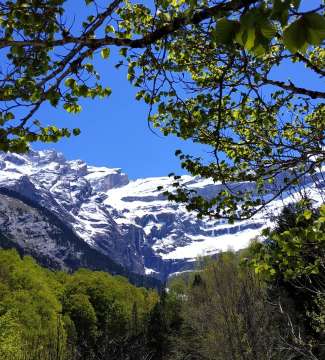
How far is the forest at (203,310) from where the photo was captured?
7797 mm

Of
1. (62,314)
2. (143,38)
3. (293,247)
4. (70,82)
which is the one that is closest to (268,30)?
(143,38)

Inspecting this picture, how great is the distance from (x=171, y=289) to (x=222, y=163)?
8628 cm

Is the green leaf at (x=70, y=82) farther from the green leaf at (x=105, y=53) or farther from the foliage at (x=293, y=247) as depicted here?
the foliage at (x=293, y=247)

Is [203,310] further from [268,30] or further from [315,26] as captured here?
[315,26]

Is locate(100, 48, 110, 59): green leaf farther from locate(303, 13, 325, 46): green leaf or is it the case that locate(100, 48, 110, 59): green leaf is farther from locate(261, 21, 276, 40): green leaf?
locate(303, 13, 325, 46): green leaf

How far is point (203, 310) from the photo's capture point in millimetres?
41094

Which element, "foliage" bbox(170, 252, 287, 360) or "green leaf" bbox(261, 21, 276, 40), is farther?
"foliage" bbox(170, 252, 287, 360)

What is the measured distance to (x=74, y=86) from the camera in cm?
573

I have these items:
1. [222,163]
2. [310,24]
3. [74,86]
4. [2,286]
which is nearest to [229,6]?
[310,24]

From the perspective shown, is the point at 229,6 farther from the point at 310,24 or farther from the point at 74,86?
the point at 74,86

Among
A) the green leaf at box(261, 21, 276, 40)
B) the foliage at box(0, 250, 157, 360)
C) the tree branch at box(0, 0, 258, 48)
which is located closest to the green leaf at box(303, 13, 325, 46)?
the green leaf at box(261, 21, 276, 40)

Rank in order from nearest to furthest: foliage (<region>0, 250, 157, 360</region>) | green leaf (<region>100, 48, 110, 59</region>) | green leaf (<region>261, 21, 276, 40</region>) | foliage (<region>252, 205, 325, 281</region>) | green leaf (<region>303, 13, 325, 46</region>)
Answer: green leaf (<region>303, 13, 325, 46</region>) → green leaf (<region>261, 21, 276, 40</region>) → green leaf (<region>100, 48, 110, 59</region>) → foliage (<region>252, 205, 325, 281</region>) → foliage (<region>0, 250, 157, 360</region>)

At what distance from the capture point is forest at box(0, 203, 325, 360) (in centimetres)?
780

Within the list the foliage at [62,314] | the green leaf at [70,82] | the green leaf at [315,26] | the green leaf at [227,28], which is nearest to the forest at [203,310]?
the foliage at [62,314]
